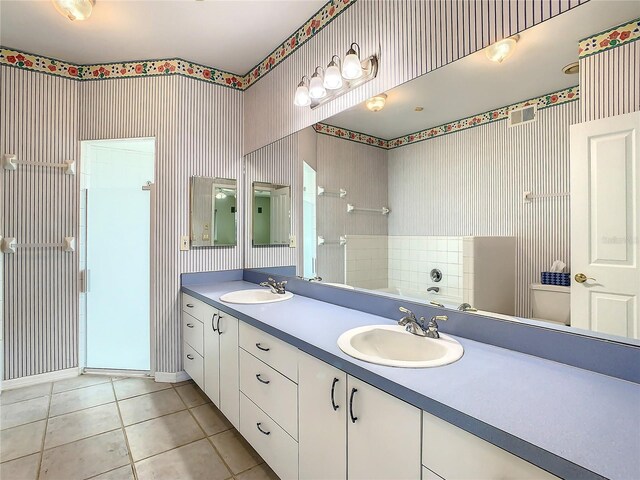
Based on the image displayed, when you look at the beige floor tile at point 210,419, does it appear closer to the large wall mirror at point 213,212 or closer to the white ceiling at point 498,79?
the large wall mirror at point 213,212

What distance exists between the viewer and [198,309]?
232 cm

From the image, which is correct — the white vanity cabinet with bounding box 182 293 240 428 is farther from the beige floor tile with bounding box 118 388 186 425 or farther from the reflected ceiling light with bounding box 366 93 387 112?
the reflected ceiling light with bounding box 366 93 387 112

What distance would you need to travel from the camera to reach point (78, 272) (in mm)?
2695

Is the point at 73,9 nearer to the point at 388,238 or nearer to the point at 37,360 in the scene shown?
the point at 388,238

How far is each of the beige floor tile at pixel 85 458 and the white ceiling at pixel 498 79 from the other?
7.37 feet

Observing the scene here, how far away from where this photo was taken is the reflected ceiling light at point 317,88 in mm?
1958

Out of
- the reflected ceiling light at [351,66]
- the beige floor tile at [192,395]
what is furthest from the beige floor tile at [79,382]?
the reflected ceiling light at [351,66]

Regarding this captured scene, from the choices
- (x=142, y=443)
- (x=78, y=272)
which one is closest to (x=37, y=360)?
(x=78, y=272)

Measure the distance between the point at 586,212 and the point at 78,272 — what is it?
10.9 feet

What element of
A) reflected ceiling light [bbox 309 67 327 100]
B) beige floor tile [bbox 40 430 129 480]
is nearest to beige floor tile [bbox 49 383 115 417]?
beige floor tile [bbox 40 430 129 480]

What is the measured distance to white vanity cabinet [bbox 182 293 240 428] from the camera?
1.84 m

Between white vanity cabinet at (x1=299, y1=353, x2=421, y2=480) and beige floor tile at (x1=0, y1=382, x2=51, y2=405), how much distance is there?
232cm

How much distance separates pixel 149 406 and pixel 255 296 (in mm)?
1054

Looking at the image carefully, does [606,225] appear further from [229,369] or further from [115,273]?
[115,273]
